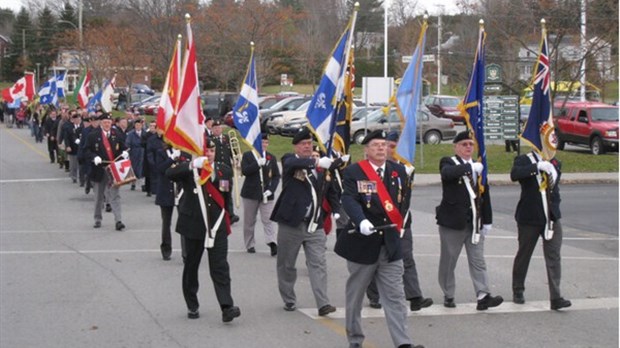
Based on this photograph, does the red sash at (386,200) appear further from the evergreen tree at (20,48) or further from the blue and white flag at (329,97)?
the evergreen tree at (20,48)

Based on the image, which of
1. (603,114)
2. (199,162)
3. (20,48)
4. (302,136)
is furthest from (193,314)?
(20,48)

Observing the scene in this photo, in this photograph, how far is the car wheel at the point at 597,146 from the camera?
32381 mm

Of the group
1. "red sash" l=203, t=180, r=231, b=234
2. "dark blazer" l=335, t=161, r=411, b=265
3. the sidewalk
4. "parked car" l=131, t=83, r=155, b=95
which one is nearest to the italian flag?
the sidewalk

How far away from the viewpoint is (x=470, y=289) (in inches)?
439

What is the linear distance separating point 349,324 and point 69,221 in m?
10.5

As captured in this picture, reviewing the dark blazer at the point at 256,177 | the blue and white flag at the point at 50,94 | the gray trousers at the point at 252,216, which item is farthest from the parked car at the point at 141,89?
the gray trousers at the point at 252,216

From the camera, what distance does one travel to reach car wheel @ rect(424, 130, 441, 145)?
3747 cm

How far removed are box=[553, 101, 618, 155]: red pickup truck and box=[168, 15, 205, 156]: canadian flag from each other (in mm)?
23762

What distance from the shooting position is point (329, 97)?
10.7 metres

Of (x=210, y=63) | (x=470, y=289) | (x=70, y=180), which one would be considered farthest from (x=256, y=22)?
(x=470, y=289)

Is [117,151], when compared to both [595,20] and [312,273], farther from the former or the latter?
[595,20]

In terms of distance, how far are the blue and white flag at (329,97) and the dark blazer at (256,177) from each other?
299cm

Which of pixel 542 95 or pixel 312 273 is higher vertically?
pixel 542 95

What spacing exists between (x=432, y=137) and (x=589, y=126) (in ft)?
22.0
